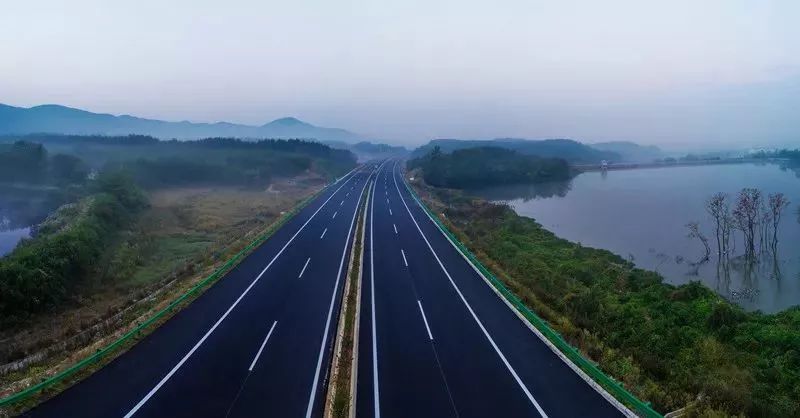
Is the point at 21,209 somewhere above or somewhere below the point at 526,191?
below

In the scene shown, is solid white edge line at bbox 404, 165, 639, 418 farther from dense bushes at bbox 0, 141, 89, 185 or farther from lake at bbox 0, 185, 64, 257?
dense bushes at bbox 0, 141, 89, 185

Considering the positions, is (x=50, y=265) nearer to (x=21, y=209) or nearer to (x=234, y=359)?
(x=234, y=359)

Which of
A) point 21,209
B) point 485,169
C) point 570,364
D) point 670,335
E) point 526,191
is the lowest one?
point 670,335

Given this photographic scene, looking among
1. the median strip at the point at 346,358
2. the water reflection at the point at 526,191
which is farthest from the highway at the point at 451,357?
the water reflection at the point at 526,191

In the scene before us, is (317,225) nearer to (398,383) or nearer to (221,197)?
(398,383)

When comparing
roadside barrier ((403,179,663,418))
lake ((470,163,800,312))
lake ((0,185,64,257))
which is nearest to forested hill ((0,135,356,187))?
lake ((0,185,64,257))

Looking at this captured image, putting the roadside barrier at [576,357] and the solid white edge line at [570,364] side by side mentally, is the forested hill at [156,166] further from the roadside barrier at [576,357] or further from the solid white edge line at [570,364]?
the solid white edge line at [570,364]

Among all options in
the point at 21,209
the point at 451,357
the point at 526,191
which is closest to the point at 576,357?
the point at 451,357
